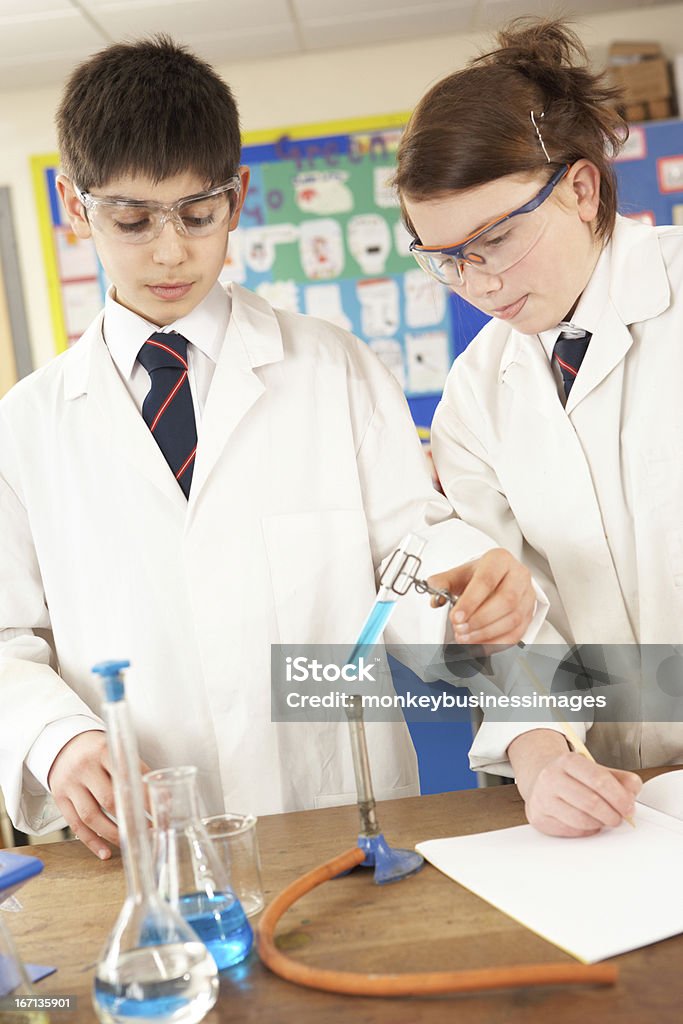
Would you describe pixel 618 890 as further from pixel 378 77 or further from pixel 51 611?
pixel 378 77

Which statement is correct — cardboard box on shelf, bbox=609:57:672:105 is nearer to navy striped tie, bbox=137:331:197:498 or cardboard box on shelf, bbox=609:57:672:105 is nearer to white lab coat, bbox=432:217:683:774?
white lab coat, bbox=432:217:683:774

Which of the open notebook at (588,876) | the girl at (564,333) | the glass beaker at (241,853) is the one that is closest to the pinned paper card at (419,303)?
the girl at (564,333)

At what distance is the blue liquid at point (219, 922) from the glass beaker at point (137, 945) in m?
0.10

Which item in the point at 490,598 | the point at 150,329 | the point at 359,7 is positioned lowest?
the point at 490,598

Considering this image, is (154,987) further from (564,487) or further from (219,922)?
(564,487)

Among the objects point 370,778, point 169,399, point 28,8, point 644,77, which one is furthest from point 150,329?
point 644,77

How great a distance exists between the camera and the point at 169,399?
1498 millimetres

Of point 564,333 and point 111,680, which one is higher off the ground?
point 564,333

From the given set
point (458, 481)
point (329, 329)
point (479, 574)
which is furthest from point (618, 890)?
point (329, 329)

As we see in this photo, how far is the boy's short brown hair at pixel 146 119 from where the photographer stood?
52.2 inches

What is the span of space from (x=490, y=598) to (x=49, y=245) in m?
3.93

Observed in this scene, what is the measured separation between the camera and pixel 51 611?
148 centimetres

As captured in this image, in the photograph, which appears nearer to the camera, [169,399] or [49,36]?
[169,399]
